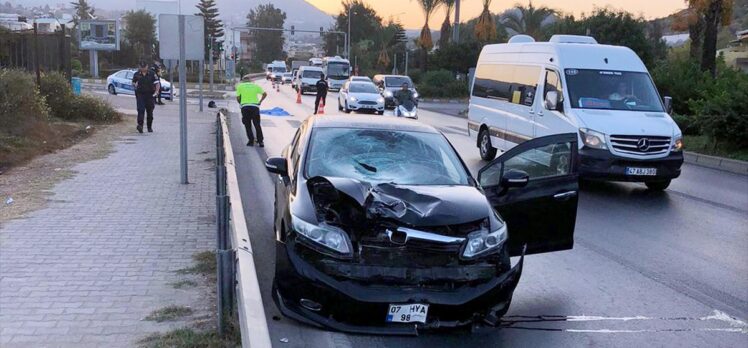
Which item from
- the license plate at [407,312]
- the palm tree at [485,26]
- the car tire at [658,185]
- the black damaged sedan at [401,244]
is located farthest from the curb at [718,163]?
the palm tree at [485,26]

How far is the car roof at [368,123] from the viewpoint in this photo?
286 inches

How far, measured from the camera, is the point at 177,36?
11.3 m

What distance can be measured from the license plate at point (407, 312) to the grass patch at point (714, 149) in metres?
14.5

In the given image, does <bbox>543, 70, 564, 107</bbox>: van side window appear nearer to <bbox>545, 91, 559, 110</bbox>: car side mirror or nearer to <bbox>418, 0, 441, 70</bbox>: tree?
<bbox>545, 91, 559, 110</bbox>: car side mirror

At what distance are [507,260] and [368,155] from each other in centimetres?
187

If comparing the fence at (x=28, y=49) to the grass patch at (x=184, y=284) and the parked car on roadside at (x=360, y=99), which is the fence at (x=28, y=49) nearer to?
the parked car on roadside at (x=360, y=99)

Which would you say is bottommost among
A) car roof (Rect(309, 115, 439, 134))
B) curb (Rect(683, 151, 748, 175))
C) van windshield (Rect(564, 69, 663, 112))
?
curb (Rect(683, 151, 748, 175))

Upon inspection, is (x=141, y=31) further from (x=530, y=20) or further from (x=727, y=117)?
(x=727, y=117)

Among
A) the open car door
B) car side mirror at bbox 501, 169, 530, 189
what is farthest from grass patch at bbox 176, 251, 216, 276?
car side mirror at bbox 501, 169, 530, 189

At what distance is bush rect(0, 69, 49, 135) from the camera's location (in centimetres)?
1546

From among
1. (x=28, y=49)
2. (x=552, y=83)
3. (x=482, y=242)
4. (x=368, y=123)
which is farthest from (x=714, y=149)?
(x=28, y=49)

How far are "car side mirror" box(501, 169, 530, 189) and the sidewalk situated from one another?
2697 millimetres

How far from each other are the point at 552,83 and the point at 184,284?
29.7ft

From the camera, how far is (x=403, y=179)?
20.9 feet
